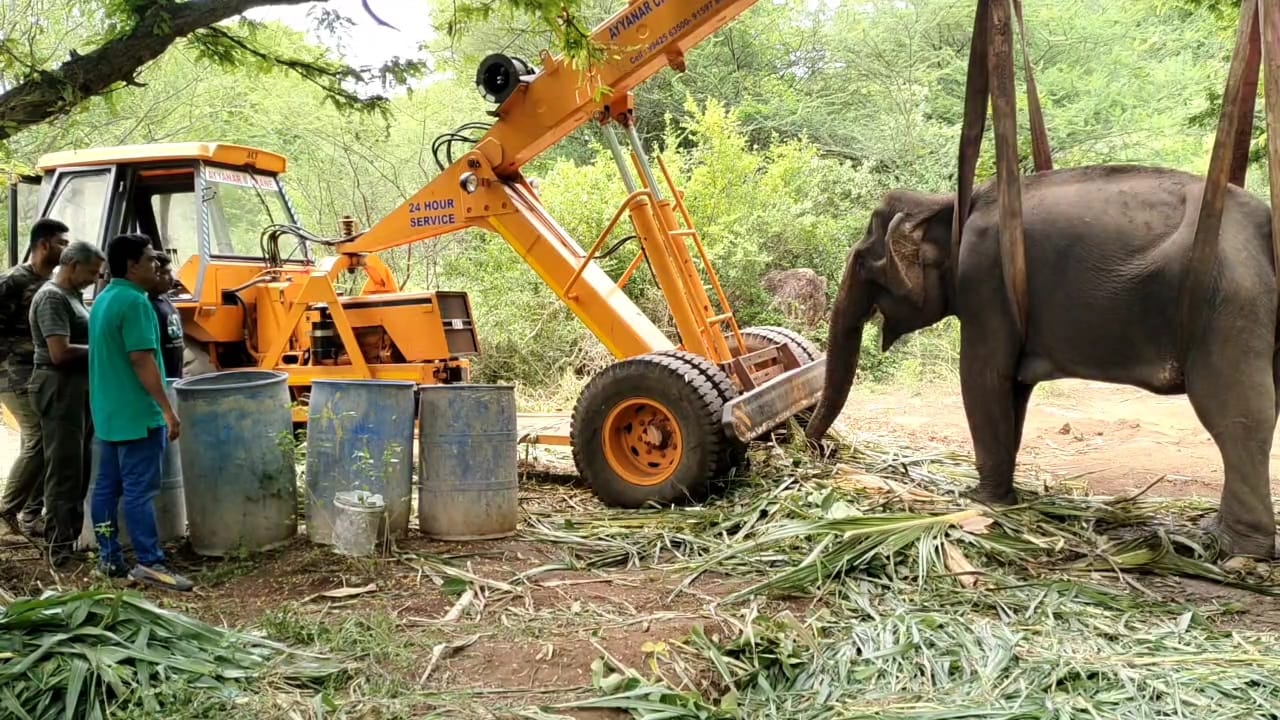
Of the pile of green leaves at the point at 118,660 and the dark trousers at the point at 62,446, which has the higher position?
the dark trousers at the point at 62,446

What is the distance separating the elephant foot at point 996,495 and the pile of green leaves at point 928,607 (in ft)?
0.44

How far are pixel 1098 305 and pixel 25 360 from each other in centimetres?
598

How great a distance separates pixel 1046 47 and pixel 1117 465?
46.6ft

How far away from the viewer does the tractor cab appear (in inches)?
299

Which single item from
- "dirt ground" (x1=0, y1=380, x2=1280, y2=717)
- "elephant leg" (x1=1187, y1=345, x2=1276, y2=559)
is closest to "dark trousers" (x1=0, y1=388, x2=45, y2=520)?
"dirt ground" (x1=0, y1=380, x2=1280, y2=717)

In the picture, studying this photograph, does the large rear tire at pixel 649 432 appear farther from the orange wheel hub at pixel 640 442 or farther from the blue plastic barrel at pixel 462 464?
the blue plastic barrel at pixel 462 464

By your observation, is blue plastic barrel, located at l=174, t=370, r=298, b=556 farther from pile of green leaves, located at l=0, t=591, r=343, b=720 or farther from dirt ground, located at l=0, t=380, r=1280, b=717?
pile of green leaves, located at l=0, t=591, r=343, b=720

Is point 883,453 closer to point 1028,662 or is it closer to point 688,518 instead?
point 688,518

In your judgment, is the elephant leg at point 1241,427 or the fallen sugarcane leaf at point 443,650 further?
the elephant leg at point 1241,427

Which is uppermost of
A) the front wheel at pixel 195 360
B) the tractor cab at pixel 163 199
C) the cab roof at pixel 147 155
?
the cab roof at pixel 147 155

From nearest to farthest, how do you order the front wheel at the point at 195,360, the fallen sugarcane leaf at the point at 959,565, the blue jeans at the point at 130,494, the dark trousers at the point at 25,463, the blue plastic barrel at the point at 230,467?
the fallen sugarcane leaf at the point at 959,565
the blue jeans at the point at 130,494
the blue plastic barrel at the point at 230,467
the dark trousers at the point at 25,463
the front wheel at the point at 195,360

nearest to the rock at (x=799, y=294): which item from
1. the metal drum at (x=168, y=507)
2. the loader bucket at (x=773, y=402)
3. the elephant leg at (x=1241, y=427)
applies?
the loader bucket at (x=773, y=402)

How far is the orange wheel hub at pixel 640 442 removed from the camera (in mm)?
6332

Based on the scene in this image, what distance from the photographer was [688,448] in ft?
20.0
